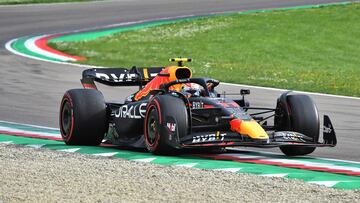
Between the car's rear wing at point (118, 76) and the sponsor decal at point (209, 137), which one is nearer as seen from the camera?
the sponsor decal at point (209, 137)

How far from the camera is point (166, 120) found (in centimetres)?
1149

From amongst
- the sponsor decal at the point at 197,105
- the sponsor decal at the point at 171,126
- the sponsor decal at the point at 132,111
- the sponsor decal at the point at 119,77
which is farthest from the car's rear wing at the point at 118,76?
the sponsor decal at the point at 171,126

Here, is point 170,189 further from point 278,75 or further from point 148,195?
point 278,75

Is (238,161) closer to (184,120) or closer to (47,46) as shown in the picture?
(184,120)

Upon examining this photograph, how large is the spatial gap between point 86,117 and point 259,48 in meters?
15.5

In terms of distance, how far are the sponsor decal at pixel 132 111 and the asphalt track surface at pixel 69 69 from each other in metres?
2.24

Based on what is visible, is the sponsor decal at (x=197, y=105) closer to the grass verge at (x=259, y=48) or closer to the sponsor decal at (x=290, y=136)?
the sponsor decal at (x=290, y=136)

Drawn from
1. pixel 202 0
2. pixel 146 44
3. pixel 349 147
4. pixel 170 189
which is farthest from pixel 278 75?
pixel 202 0

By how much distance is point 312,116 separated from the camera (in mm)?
12086

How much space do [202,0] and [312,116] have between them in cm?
2941

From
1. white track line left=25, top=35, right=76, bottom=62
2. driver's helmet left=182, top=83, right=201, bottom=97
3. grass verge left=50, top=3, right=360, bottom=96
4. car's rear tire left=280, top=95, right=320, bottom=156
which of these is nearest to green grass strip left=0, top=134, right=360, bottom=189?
driver's helmet left=182, top=83, right=201, bottom=97

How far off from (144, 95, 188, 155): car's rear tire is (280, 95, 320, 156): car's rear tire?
1.39 metres

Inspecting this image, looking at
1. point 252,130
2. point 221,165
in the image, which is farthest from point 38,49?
point 221,165

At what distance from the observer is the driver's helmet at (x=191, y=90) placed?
12.3m
